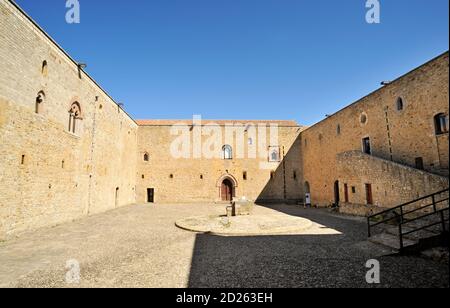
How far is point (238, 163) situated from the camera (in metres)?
25.0

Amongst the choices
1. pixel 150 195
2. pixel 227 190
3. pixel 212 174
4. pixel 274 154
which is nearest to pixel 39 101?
pixel 150 195

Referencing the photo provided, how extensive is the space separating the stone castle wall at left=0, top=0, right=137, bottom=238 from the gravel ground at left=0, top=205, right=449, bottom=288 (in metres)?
1.76

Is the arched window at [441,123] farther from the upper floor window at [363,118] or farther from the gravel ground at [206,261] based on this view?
the gravel ground at [206,261]

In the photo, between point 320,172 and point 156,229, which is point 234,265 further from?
point 320,172

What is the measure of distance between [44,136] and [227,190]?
17455 millimetres

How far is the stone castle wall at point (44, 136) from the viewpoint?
8.84 metres

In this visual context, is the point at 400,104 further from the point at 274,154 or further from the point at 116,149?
the point at 116,149

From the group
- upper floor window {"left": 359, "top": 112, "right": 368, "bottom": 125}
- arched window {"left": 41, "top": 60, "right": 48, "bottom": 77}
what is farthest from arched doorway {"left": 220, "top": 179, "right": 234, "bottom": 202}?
arched window {"left": 41, "top": 60, "right": 48, "bottom": 77}

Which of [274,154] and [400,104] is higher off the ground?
[400,104]

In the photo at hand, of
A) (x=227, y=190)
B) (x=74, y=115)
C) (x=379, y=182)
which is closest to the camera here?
(x=379, y=182)

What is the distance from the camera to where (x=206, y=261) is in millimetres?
6254

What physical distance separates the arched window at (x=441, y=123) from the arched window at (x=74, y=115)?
18.9 meters

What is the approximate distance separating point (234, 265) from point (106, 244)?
16.4 ft

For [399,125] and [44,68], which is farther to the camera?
[399,125]
